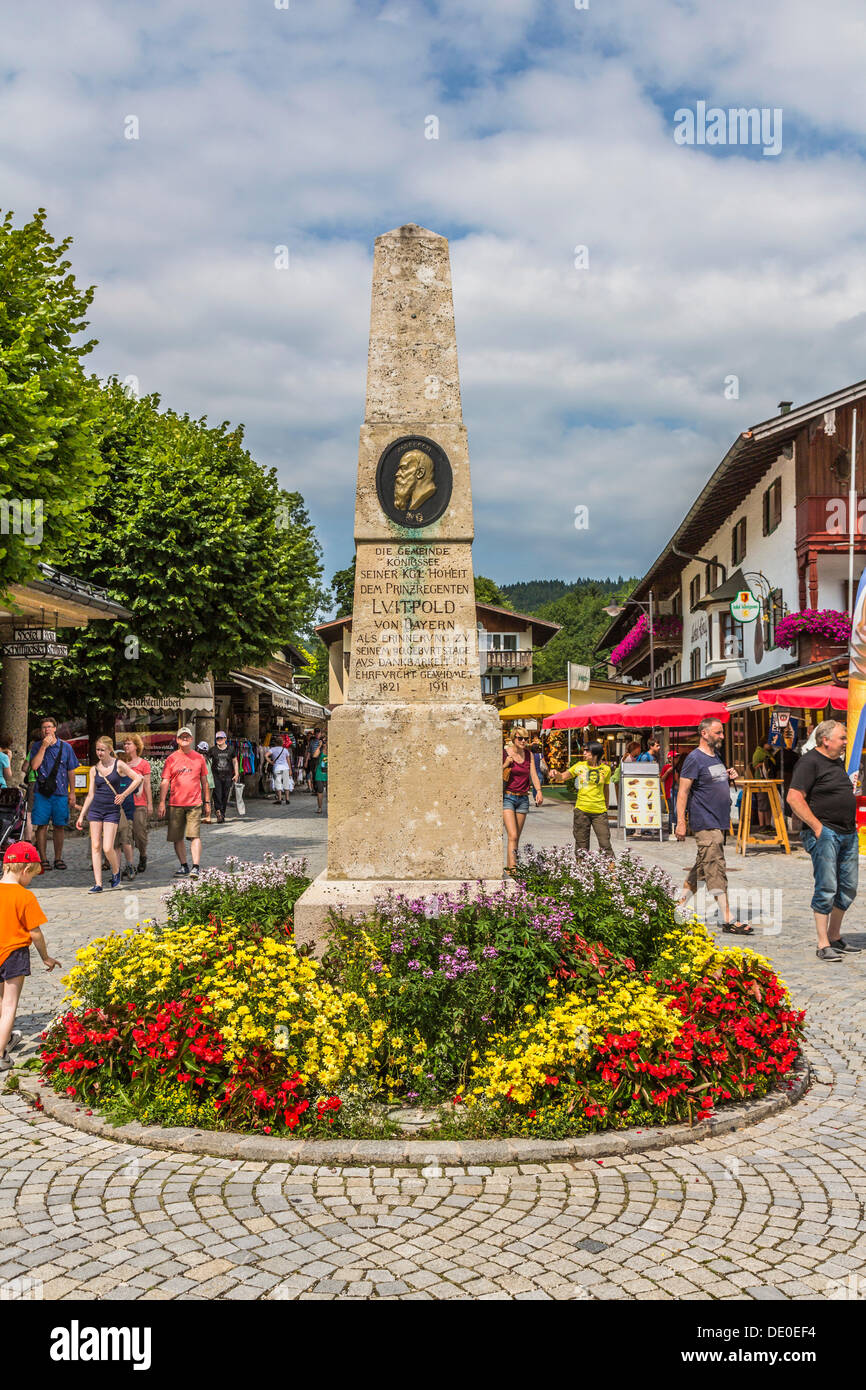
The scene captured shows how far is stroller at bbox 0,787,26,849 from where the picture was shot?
11344 millimetres

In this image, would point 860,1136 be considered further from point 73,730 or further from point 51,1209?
point 73,730

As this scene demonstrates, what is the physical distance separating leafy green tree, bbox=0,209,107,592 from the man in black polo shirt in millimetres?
8113

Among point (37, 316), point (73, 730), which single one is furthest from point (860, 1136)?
point (73, 730)

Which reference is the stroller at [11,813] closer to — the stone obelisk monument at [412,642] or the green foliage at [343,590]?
the stone obelisk monument at [412,642]

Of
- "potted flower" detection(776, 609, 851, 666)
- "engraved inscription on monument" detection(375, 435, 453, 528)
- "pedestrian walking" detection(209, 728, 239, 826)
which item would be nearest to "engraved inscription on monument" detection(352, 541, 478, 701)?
"engraved inscription on monument" detection(375, 435, 453, 528)

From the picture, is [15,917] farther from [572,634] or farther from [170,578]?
[572,634]

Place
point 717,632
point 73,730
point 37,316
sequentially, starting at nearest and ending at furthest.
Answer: point 37,316, point 73,730, point 717,632

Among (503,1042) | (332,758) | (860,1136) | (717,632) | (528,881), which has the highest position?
(717,632)

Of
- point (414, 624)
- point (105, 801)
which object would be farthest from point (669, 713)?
point (414, 624)

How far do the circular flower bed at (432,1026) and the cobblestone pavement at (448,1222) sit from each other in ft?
0.94

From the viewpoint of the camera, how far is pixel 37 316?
11.5 meters

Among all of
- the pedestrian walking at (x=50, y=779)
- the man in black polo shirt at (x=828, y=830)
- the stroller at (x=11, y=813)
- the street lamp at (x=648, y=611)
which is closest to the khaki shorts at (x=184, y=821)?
the pedestrian walking at (x=50, y=779)

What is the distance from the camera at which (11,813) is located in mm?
11523

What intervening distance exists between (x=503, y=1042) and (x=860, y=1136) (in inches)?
63.8
